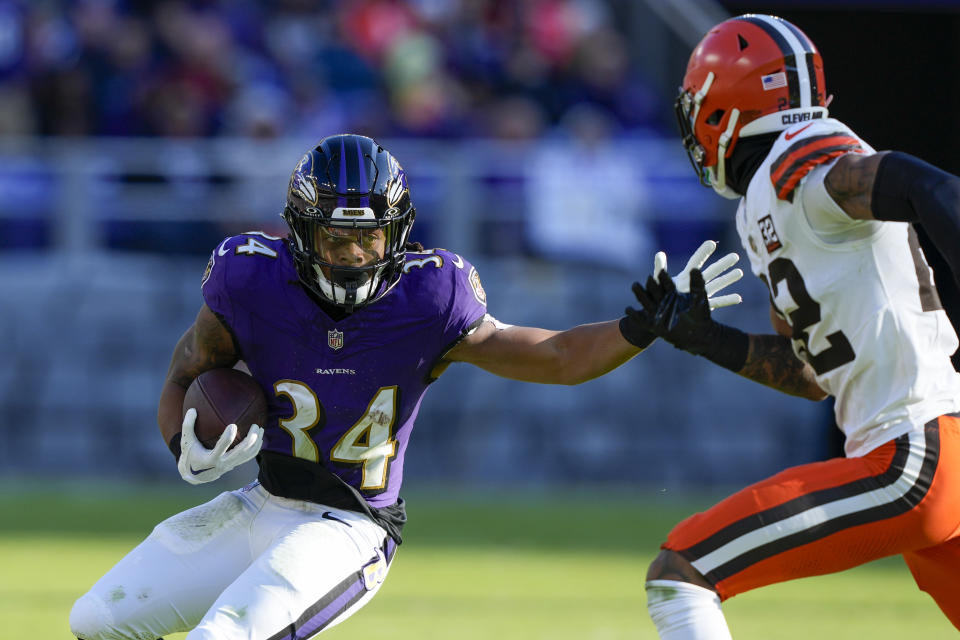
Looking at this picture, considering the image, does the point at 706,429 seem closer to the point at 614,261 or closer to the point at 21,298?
the point at 614,261

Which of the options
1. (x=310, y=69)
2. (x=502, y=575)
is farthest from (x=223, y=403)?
(x=310, y=69)

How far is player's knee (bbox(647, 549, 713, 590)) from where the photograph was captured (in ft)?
11.5

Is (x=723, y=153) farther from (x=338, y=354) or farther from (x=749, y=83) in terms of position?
(x=338, y=354)

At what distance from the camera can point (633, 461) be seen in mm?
10047

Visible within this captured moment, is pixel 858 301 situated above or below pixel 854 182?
below

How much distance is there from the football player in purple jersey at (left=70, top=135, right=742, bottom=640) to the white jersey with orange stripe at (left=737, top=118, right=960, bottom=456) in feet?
1.38

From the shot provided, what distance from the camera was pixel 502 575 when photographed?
7215mm

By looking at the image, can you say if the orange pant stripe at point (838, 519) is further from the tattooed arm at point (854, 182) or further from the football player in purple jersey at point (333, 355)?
the football player in purple jersey at point (333, 355)

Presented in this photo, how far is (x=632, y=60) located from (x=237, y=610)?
9.10 meters

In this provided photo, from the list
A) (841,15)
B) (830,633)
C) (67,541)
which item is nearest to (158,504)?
(67,541)

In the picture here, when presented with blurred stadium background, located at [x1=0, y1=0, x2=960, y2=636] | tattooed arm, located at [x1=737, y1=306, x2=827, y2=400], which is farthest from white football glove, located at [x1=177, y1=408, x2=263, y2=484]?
blurred stadium background, located at [x1=0, y1=0, x2=960, y2=636]

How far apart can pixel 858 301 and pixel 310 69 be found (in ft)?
26.4

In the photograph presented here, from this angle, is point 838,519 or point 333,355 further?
point 333,355

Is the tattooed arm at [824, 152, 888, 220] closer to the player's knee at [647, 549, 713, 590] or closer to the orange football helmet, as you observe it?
the orange football helmet
